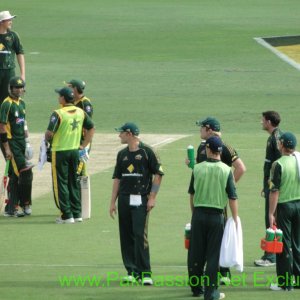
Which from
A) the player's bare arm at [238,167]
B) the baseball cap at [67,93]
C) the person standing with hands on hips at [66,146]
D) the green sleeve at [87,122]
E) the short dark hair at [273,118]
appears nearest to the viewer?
the player's bare arm at [238,167]

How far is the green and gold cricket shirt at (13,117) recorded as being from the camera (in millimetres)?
19062

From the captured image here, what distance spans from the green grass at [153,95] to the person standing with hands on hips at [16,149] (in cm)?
32

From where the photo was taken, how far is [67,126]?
60.8 ft

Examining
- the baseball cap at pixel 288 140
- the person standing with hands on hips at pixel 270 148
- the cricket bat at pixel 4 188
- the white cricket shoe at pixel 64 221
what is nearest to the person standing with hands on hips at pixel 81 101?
the white cricket shoe at pixel 64 221

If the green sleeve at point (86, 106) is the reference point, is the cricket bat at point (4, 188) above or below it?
below

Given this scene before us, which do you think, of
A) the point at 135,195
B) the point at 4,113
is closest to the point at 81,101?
the point at 4,113

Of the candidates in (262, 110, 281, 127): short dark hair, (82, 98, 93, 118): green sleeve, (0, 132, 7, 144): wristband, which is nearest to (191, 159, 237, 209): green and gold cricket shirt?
(262, 110, 281, 127): short dark hair

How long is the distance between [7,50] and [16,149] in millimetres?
3629

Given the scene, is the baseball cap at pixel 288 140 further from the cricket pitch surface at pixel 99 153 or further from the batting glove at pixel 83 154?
the cricket pitch surface at pixel 99 153

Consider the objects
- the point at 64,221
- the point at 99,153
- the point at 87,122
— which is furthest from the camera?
the point at 99,153

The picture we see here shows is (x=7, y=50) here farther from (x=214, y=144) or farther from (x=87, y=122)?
(x=214, y=144)

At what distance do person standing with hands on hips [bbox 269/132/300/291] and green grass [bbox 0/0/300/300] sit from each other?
1.01ft

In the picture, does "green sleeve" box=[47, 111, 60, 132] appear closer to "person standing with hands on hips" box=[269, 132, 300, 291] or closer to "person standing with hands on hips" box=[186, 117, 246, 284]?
"person standing with hands on hips" box=[186, 117, 246, 284]

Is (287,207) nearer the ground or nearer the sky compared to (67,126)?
nearer the ground
